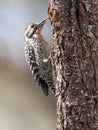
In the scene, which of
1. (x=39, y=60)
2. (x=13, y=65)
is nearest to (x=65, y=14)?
(x=39, y=60)

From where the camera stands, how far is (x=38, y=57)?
4754mm

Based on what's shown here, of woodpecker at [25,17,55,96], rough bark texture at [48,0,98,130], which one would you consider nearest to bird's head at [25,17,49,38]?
woodpecker at [25,17,55,96]

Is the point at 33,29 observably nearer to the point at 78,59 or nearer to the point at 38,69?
the point at 38,69

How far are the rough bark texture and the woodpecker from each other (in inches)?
61.5

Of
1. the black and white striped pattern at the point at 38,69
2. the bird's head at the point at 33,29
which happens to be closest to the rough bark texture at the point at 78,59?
the black and white striped pattern at the point at 38,69

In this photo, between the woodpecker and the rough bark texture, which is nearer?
the rough bark texture

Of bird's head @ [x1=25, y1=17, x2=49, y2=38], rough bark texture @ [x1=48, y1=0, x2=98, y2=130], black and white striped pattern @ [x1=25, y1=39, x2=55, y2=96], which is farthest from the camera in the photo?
bird's head @ [x1=25, y1=17, x2=49, y2=38]

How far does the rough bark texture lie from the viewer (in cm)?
287

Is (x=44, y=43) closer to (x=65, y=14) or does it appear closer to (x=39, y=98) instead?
(x=65, y=14)

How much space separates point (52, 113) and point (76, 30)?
4.93 metres

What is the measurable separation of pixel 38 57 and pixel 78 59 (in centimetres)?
190

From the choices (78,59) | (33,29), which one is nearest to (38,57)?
(33,29)

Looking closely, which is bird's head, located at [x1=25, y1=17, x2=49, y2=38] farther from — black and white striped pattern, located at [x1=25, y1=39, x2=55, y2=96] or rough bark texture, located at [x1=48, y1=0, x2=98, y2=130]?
rough bark texture, located at [x1=48, y1=0, x2=98, y2=130]

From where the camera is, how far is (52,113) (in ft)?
25.3
